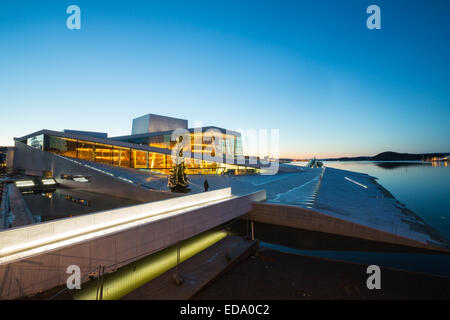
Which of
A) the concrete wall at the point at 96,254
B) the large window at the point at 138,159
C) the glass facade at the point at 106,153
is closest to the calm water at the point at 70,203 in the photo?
the glass facade at the point at 106,153

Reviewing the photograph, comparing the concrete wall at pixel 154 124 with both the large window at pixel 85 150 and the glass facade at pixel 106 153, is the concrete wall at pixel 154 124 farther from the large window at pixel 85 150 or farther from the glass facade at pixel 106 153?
the large window at pixel 85 150

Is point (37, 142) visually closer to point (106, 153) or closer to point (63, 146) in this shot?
point (63, 146)

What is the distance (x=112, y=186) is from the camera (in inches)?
591

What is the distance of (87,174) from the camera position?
55.4 feet

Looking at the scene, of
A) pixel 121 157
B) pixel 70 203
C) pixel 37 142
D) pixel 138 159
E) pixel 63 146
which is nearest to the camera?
pixel 70 203

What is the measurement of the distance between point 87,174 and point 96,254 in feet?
48.2

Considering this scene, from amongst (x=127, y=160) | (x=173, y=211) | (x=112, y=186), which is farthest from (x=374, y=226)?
(x=127, y=160)

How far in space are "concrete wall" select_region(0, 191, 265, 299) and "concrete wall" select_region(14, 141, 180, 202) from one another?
3.93 m

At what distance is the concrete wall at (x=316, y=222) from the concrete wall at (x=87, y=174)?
16.8 feet

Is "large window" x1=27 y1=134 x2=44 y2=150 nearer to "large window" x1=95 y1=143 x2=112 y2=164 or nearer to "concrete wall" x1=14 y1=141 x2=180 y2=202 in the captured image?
"concrete wall" x1=14 y1=141 x2=180 y2=202

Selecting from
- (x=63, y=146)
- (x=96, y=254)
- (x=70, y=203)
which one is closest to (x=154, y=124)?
(x=63, y=146)

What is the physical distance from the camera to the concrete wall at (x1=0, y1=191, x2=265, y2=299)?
12.9 feet
